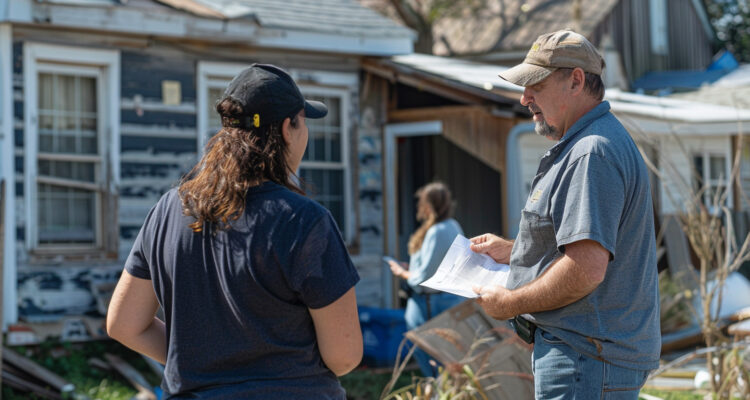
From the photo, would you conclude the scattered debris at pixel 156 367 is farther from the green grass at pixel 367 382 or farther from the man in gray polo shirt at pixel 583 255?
the man in gray polo shirt at pixel 583 255

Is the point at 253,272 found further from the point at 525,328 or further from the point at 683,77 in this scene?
the point at 683,77

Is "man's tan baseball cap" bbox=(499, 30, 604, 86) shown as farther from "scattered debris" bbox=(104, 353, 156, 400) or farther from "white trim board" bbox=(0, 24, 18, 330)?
"white trim board" bbox=(0, 24, 18, 330)

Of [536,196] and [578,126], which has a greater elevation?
[578,126]

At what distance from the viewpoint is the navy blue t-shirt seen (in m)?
2.30

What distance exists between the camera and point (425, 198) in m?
7.07

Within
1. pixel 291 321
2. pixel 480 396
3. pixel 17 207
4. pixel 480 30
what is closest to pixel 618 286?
pixel 291 321

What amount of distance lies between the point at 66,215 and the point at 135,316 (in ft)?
21.5

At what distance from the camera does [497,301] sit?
2.80 meters

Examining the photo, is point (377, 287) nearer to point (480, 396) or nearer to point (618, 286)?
point (480, 396)

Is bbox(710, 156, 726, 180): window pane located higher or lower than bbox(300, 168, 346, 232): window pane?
higher

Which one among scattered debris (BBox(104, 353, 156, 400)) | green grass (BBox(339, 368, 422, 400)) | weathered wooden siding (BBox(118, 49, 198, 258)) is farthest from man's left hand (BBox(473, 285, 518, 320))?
weathered wooden siding (BBox(118, 49, 198, 258))

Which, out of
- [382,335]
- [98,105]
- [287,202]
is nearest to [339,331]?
[287,202]

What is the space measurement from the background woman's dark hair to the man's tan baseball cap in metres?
0.84

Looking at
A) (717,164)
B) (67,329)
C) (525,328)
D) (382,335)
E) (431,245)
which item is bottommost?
(382,335)
